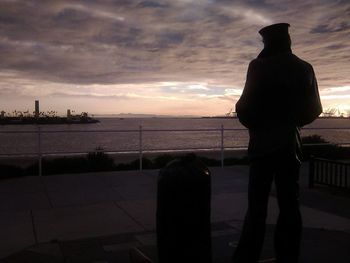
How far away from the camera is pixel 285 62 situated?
3707 mm

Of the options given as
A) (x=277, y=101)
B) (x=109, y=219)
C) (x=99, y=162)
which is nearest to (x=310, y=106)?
(x=277, y=101)

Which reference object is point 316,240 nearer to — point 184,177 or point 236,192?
point 184,177

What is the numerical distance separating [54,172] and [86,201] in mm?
3750

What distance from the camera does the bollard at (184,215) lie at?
11.8 ft

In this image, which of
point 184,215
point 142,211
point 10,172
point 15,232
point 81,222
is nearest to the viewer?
point 184,215

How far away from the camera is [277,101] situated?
3684mm

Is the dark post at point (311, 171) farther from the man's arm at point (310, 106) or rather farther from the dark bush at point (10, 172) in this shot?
the dark bush at point (10, 172)

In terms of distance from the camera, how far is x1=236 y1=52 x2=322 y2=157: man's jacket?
3.66 meters

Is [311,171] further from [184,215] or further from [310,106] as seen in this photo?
[184,215]

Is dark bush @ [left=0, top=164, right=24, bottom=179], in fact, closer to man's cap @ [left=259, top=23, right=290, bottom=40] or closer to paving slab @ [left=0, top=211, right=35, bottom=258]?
paving slab @ [left=0, top=211, right=35, bottom=258]

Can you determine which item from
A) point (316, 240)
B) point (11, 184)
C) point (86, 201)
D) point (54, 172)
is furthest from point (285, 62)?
point (54, 172)

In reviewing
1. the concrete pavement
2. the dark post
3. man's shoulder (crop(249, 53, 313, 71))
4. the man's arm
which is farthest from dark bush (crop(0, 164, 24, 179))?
the man's arm

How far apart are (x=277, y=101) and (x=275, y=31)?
54cm

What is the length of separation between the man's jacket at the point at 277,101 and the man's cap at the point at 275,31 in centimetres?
15
